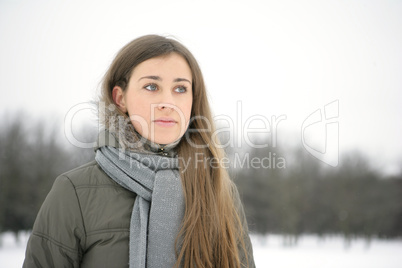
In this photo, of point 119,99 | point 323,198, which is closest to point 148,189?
point 119,99

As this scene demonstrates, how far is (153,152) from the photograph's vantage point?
1.88 m

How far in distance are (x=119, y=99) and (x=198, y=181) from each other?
70 cm

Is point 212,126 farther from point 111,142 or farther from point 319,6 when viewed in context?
point 319,6

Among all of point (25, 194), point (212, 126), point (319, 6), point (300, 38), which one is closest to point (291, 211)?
point (25, 194)

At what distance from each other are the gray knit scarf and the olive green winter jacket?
0.27ft

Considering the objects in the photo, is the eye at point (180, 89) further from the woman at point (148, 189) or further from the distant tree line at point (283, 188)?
the distant tree line at point (283, 188)

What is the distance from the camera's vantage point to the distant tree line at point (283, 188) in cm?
2892

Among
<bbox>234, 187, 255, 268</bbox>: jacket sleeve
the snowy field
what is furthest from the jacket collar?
the snowy field

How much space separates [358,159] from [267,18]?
10359 centimetres

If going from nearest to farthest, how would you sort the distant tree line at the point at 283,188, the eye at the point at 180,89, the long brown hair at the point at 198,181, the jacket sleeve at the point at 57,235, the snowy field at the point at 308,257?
the jacket sleeve at the point at 57,235
the long brown hair at the point at 198,181
the eye at the point at 180,89
the snowy field at the point at 308,257
the distant tree line at the point at 283,188

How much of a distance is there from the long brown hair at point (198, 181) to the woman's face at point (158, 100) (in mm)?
58

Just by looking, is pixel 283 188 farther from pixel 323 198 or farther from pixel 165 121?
pixel 165 121

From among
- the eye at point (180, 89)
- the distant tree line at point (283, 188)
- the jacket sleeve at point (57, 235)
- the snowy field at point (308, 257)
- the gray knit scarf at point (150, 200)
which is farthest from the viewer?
the distant tree line at point (283, 188)

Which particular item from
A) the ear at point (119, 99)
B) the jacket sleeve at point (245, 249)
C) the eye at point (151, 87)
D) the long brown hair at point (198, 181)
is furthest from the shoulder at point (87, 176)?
the jacket sleeve at point (245, 249)
